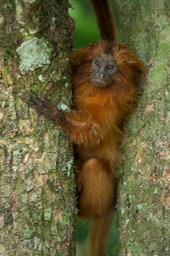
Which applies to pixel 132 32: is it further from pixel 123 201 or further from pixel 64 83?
pixel 123 201

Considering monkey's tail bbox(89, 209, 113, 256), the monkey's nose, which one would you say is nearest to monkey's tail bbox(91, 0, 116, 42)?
the monkey's nose

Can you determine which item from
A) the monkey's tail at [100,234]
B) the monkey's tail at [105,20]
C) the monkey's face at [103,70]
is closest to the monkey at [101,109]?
the monkey's face at [103,70]

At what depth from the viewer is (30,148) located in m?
3.25

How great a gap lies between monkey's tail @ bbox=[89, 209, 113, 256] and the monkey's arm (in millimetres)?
661

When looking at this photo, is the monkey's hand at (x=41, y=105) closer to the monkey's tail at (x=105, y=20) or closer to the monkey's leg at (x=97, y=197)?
the monkey's leg at (x=97, y=197)

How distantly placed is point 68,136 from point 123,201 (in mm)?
565

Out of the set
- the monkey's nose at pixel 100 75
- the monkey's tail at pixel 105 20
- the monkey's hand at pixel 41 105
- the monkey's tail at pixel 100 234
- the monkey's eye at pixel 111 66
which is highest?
the monkey's tail at pixel 105 20

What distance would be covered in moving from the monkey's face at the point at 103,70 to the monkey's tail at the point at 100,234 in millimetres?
986

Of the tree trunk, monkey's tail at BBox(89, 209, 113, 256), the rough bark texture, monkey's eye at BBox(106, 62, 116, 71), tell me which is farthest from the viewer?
monkey's tail at BBox(89, 209, 113, 256)

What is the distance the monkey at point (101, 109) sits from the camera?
3852mm

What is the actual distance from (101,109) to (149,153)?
0.57m

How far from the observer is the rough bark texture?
3451 mm

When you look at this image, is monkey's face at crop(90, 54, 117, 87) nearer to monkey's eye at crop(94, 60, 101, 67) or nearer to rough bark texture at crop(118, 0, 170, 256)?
monkey's eye at crop(94, 60, 101, 67)

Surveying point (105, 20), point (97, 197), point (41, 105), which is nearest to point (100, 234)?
point (97, 197)
